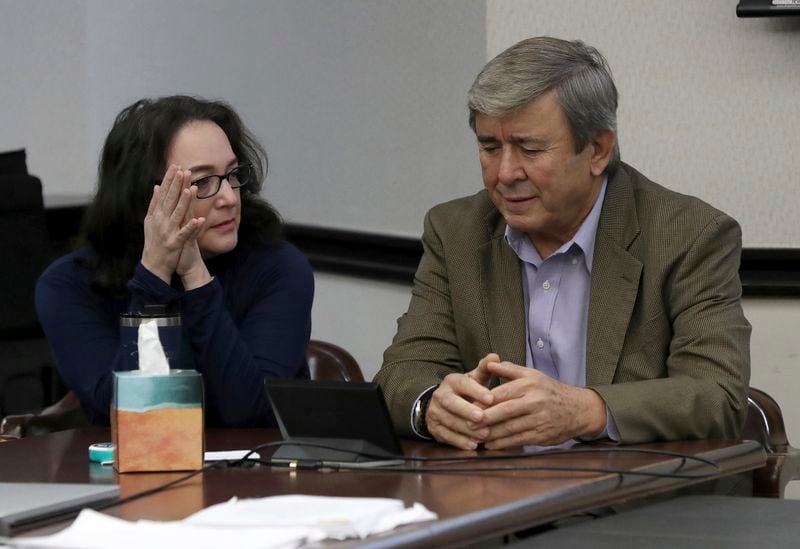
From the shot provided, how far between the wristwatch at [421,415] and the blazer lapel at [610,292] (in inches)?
12.5

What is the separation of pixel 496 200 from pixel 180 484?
36.7 inches

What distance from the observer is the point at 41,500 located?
1673mm

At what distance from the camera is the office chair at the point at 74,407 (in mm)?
2803

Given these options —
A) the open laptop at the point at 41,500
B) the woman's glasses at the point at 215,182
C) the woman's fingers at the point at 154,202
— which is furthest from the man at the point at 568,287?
the open laptop at the point at 41,500

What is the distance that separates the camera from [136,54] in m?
5.77

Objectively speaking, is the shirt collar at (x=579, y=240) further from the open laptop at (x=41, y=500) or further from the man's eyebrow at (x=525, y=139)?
the open laptop at (x=41, y=500)

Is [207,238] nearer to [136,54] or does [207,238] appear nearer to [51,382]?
[51,382]

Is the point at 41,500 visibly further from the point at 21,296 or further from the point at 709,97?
the point at 21,296

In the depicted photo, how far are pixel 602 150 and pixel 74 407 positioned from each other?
48.4 inches

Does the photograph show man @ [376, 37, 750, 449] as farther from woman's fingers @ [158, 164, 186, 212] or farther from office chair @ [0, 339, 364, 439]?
woman's fingers @ [158, 164, 186, 212]

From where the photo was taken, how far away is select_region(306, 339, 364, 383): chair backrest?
2.94 m

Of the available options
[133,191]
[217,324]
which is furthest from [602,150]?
[133,191]

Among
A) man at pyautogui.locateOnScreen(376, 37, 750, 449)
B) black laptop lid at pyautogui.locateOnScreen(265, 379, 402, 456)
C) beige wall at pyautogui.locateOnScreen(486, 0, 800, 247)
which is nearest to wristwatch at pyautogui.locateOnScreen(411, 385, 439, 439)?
man at pyautogui.locateOnScreen(376, 37, 750, 449)

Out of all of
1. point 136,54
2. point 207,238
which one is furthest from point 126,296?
point 136,54
